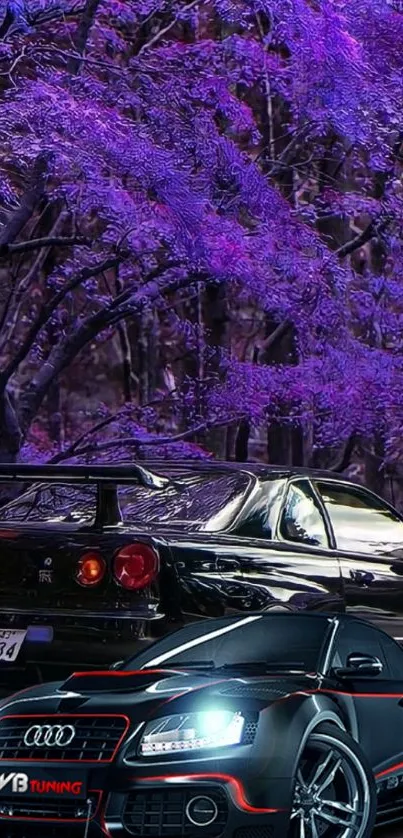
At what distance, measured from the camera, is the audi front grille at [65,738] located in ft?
19.9

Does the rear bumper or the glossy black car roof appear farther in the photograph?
the glossy black car roof

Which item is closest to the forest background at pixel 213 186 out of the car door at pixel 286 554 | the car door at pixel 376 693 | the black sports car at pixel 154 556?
the black sports car at pixel 154 556

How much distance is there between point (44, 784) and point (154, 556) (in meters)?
2.39

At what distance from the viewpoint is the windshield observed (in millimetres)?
7012

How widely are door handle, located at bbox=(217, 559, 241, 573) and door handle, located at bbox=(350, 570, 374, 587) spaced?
128cm

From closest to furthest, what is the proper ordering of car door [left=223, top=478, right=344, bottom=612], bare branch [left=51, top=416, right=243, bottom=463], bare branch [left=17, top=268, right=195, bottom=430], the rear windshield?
car door [left=223, top=478, right=344, bottom=612] < the rear windshield < bare branch [left=17, top=268, right=195, bottom=430] < bare branch [left=51, top=416, right=243, bottom=463]

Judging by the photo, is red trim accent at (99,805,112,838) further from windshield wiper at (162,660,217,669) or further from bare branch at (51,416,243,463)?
bare branch at (51,416,243,463)

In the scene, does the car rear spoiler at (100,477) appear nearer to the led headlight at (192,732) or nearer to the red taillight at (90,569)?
the red taillight at (90,569)

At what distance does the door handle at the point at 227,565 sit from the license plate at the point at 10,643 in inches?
43.8

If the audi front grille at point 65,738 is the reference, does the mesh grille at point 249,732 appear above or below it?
above

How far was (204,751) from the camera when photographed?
591 centimetres

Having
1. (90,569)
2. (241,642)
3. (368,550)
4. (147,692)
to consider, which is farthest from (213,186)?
(147,692)

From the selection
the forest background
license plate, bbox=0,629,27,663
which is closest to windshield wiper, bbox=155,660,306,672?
license plate, bbox=0,629,27,663

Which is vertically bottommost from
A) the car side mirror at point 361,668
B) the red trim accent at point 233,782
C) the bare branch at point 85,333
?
the red trim accent at point 233,782
